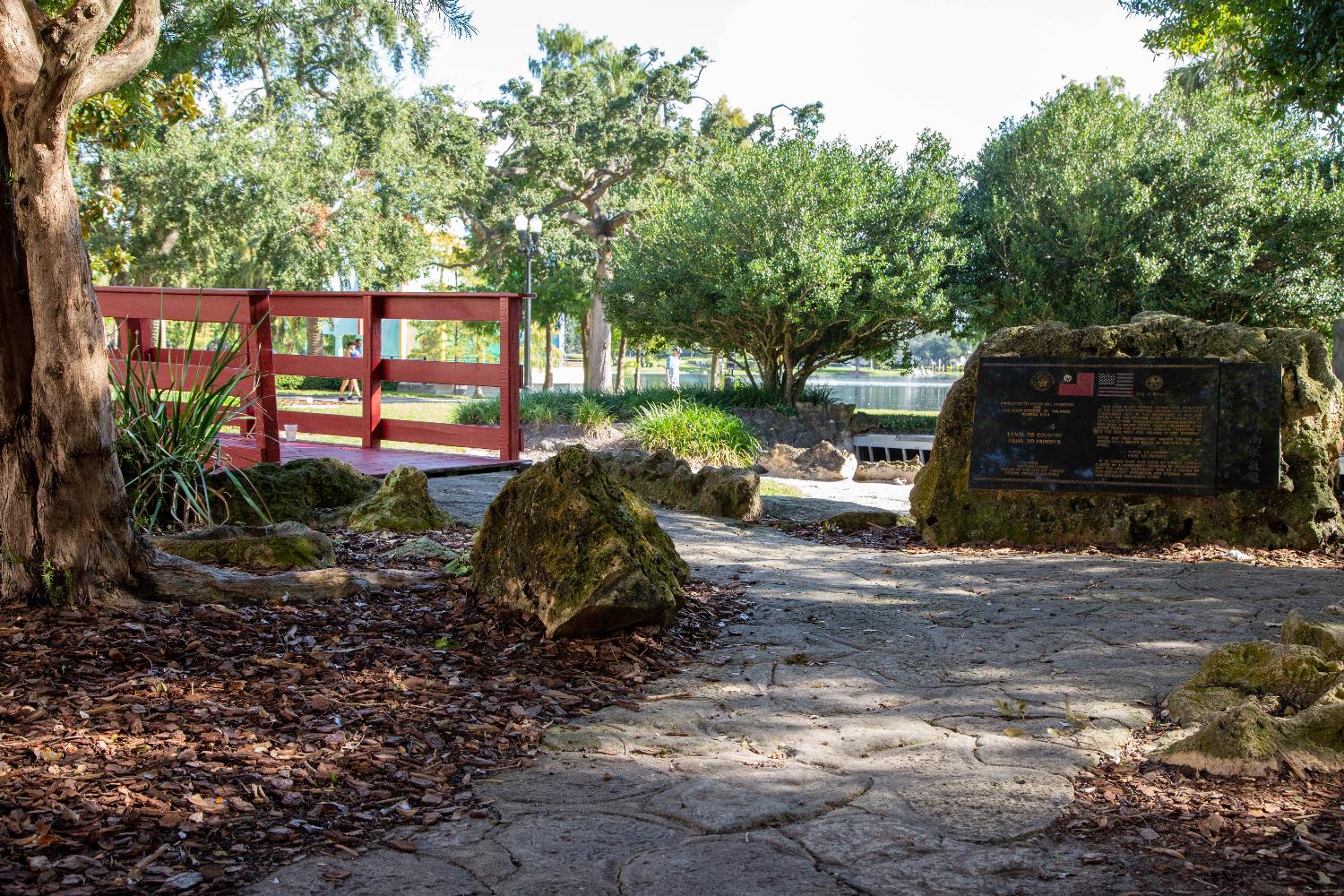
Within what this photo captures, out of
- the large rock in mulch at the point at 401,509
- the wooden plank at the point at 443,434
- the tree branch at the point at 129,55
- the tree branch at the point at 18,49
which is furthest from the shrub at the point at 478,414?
the tree branch at the point at 18,49

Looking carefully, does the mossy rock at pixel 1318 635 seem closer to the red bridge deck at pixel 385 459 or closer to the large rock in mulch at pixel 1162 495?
the large rock in mulch at pixel 1162 495

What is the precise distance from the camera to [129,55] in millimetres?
4578

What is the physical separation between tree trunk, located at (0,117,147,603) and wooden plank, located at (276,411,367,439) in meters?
5.56

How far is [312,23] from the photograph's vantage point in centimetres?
3212

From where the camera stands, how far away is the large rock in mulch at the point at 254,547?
523cm

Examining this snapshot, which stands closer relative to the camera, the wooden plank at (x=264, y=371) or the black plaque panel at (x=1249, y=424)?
the black plaque panel at (x=1249, y=424)

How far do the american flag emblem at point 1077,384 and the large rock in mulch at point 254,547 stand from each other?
5.65 meters

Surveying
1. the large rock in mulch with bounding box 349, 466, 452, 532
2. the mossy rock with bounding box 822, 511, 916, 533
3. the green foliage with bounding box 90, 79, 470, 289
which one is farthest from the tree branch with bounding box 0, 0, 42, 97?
the green foliage with bounding box 90, 79, 470, 289

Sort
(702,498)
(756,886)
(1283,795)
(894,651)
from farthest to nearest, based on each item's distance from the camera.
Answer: (702,498)
(894,651)
(1283,795)
(756,886)

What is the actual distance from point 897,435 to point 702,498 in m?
13.2

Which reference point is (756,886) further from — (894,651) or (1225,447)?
(1225,447)

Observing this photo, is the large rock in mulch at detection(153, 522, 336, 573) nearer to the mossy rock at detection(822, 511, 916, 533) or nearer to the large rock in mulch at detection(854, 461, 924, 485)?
the mossy rock at detection(822, 511, 916, 533)

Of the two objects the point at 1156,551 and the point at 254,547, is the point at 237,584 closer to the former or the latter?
the point at 254,547

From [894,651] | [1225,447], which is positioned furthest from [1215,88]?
[894,651]
